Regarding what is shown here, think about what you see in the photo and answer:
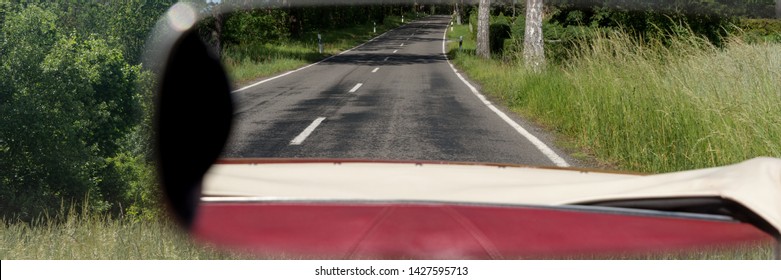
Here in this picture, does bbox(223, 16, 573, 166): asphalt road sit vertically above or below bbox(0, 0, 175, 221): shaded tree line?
above

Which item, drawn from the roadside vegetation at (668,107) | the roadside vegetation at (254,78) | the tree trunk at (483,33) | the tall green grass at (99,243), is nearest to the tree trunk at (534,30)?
the roadside vegetation at (254,78)

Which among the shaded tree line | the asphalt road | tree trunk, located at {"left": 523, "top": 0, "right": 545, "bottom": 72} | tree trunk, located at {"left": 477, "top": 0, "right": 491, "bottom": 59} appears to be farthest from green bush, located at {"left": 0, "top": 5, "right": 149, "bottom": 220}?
tree trunk, located at {"left": 523, "top": 0, "right": 545, "bottom": 72}

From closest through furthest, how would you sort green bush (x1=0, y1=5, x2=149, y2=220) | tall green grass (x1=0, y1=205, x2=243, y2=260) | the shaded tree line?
1. tall green grass (x1=0, y1=205, x2=243, y2=260)
2. green bush (x1=0, y1=5, x2=149, y2=220)
3. the shaded tree line

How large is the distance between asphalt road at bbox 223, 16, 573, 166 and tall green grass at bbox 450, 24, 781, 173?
640 mm

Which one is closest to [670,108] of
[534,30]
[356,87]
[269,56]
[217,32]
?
[356,87]

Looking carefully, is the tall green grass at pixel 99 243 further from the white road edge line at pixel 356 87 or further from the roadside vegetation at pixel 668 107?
the white road edge line at pixel 356 87

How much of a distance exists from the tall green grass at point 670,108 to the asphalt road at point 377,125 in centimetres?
64

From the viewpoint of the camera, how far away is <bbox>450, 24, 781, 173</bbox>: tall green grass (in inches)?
257

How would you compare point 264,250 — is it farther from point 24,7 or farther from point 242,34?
point 24,7

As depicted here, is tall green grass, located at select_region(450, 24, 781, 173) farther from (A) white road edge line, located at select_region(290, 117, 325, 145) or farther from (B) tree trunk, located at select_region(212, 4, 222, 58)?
(B) tree trunk, located at select_region(212, 4, 222, 58)

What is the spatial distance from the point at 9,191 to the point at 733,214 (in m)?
36.0

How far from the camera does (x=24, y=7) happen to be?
5578 centimetres

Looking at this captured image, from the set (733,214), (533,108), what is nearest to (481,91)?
(533,108)

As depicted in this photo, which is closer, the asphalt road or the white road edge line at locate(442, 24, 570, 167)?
the white road edge line at locate(442, 24, 570, 167)
